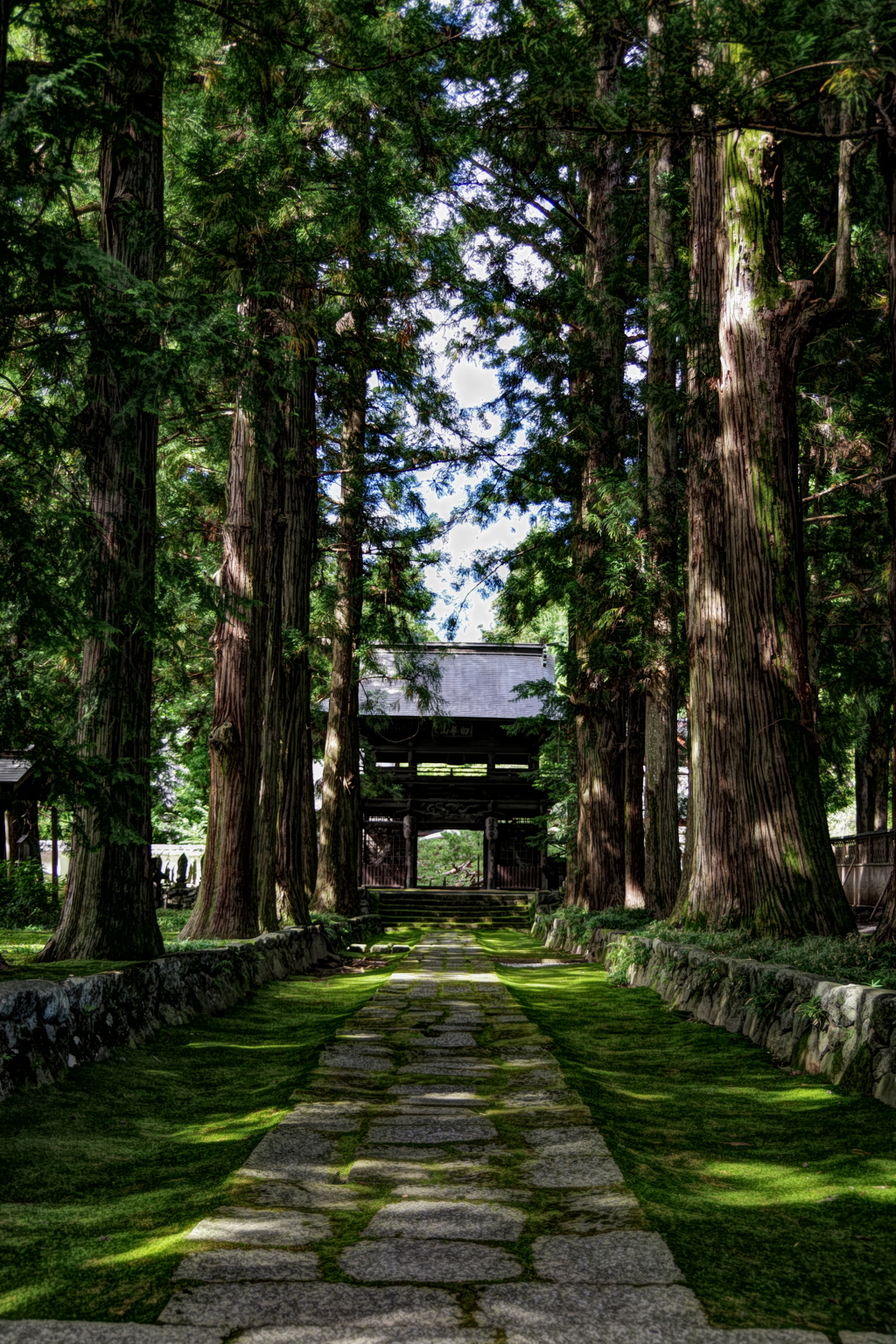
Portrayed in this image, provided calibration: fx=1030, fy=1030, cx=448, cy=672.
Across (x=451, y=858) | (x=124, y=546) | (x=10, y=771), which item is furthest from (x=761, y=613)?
(x=451, y=858)

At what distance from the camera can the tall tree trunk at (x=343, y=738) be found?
16.3m

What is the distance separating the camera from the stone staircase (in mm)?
22641

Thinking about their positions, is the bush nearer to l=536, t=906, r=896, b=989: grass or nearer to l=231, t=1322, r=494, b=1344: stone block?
l=536, t=906, r=896, b=989: grass

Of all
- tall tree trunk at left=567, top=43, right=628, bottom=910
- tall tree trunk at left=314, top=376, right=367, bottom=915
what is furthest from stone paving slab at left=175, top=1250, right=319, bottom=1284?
tall tree trunk at left=314, top=376, right=367, bottom=915

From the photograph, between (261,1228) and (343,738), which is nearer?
(261,1228)

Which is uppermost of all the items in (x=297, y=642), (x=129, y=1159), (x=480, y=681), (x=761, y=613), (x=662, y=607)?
(x=480, y=681)

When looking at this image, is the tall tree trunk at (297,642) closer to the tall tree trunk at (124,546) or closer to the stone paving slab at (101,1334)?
the tall tree trunk at (124,546)

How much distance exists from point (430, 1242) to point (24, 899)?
43.0 feet

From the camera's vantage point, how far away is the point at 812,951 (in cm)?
566

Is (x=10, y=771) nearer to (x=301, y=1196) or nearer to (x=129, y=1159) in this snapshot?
(x=129, y=1159)

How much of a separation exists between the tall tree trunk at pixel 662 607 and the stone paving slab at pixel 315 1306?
Answer: 9.50m

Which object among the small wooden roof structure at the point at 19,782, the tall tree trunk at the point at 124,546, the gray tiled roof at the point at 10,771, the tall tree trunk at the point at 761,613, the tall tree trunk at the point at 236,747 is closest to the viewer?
the tall tree trunk at the point at 124,546

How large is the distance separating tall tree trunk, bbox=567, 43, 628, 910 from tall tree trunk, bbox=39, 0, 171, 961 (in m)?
7.26


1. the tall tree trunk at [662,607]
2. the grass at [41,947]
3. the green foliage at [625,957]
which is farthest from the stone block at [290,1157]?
the tall tree trunk at [662,607]
